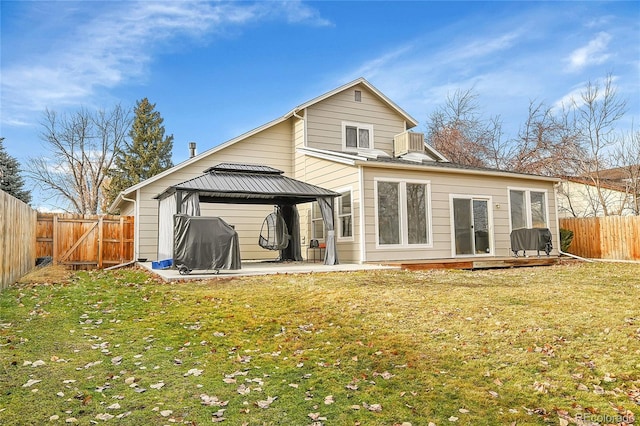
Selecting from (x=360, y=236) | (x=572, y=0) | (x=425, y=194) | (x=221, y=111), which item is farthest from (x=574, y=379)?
(x=221, y=111)

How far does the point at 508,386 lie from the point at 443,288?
3.92 m

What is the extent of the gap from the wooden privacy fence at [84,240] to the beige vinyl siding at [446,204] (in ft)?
27.1

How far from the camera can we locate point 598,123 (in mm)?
21906

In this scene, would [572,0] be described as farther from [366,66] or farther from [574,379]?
[574,379]

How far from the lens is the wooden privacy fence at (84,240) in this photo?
45.3 ft

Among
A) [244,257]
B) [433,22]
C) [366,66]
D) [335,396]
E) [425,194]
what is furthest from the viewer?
[366,66]

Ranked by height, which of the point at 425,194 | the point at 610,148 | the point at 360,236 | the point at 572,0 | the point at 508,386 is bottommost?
the point at 508,386

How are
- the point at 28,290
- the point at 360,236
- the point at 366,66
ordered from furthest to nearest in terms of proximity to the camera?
the point at 366,66 → the point at 360,236 → the point at 28,290

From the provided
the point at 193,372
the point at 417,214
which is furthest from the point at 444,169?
the point at 193,372

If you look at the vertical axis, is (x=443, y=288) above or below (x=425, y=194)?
below

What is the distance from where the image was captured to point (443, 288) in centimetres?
765

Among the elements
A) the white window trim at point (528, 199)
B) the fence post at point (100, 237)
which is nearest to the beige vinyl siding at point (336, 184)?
the white window trim at point (528, 199)

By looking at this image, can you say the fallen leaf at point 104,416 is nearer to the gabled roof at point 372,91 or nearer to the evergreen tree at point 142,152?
the gabled roof at point 372,91

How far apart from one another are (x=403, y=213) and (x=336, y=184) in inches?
86.0
